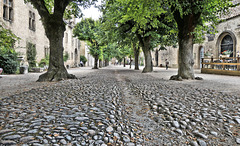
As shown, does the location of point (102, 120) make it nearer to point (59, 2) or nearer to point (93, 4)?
point (59, 2)

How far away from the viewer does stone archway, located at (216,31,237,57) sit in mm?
20406

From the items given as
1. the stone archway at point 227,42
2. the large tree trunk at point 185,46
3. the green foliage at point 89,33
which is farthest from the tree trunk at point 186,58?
the green foliage at point 89,33

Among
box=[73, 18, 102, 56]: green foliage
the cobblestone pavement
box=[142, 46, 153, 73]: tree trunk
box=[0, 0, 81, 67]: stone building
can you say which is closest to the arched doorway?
box=[142, 46, 153, 73]: tree trunk

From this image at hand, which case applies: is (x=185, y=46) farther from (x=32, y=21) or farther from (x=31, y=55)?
(x=32, y=21)

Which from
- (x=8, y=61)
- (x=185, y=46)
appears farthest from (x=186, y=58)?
(x=8, y=61)

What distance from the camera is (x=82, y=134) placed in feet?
7.38

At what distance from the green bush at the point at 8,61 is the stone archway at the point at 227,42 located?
24.7 meters

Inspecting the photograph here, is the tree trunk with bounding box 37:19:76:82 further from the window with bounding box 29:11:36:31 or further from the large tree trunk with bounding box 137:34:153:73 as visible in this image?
the window with bounding box 29:11:36:31

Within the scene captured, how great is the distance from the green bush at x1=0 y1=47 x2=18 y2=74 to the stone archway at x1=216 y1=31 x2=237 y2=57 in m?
24.7

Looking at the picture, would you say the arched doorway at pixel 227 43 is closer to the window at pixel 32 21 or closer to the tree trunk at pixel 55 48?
the tree trunk at pixel 55 48

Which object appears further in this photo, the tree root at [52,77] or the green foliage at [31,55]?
Result: the green foliage at [31,55]

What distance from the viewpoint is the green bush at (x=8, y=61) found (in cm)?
1322

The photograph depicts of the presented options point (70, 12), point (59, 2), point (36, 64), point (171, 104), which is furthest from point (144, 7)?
point (36, 64)

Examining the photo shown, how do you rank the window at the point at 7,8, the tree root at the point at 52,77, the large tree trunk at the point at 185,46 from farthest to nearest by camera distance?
the window at the point at 7,8
the large tree trunk at the point at 185,46
the tree root at the point at 52,77
